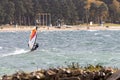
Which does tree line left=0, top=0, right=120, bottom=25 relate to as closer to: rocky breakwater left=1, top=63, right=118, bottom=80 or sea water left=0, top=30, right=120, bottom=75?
sea water left=0, top=30, right=120, bottom=75

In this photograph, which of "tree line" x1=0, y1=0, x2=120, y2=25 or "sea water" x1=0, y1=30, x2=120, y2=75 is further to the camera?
"tree line" x1=0, y1=0, x2=120, y2=25

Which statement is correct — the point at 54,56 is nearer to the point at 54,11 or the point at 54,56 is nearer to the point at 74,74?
the point at 74,74

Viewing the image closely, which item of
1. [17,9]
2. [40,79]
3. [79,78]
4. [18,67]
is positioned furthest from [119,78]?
[17,9]

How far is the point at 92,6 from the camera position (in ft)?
647

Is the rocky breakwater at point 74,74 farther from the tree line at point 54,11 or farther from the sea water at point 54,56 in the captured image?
the tree line at point 54,11

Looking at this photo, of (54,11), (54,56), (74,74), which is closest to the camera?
(74,74)

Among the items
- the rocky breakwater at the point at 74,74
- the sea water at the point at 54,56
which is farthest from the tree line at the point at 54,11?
the rocky breakwater at the point at 74,74

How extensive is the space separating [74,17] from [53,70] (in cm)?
16806

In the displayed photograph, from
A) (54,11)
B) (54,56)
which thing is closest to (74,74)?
(54,56)

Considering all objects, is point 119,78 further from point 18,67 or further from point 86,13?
point 86,13

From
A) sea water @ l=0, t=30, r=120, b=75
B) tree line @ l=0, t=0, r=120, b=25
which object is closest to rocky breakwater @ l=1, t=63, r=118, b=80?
sea water @ l=0, t=30, r=120, b=75

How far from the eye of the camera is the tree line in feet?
570

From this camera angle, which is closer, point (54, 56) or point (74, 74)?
point (74, 74)

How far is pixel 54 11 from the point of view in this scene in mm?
182875
